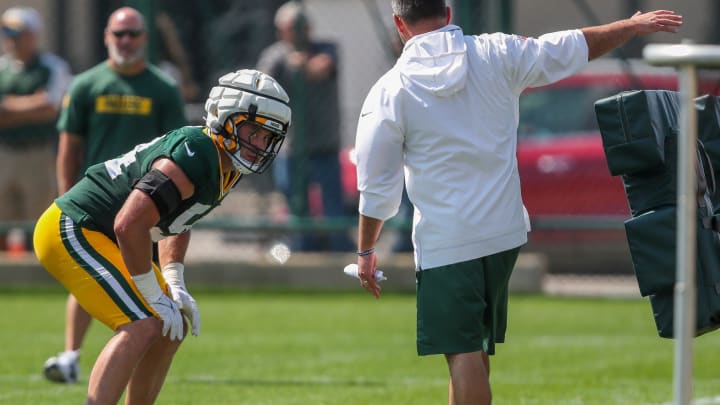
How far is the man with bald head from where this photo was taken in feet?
29.4

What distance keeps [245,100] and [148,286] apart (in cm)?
90

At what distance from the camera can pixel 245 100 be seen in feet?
18.1

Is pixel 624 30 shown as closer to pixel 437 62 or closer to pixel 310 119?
pixel 437 62

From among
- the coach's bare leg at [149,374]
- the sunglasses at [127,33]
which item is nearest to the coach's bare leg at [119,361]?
the coach's bare leg at [149,374]

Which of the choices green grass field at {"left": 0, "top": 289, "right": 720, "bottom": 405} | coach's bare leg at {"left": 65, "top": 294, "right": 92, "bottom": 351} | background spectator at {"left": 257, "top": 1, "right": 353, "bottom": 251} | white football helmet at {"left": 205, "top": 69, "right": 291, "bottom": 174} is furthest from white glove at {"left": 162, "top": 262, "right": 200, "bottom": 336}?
background spectator at {"left": 257, "top": 1, "right": 353, "bottom": 251}

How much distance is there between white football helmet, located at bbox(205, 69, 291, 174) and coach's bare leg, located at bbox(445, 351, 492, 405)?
1.21 m

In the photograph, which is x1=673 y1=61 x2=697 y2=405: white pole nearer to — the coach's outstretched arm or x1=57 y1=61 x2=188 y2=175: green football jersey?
the coach's outstretched arm

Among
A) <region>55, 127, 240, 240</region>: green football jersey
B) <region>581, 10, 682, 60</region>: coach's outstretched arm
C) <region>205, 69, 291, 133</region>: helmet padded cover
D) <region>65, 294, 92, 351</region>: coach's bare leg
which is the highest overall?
<region>581, 10, 682, 60</region>: coach's outstretched arm

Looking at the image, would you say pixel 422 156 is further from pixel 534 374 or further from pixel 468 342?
pixel 534 374

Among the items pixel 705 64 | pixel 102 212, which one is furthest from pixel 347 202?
pixel 705 64

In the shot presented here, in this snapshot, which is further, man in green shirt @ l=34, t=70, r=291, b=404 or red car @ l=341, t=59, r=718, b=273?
red car @ l=341, t=59, r=718, b=273

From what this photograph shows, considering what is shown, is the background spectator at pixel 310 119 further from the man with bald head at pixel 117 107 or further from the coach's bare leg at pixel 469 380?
the coach's bare leg at pixel 469 380

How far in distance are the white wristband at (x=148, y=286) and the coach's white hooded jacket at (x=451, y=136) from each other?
0.95m

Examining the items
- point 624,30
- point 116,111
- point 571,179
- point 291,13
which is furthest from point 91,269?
point 571,179
